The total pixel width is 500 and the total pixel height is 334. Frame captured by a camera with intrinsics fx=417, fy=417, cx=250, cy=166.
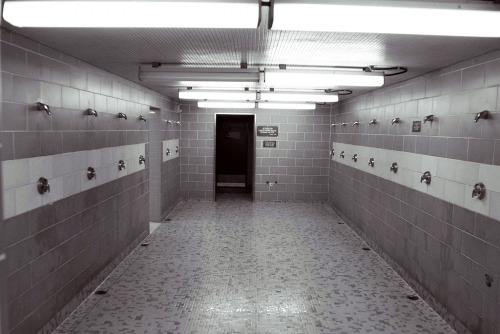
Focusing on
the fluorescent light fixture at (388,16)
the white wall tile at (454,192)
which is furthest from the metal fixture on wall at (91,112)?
the white wall tile at (454,192)

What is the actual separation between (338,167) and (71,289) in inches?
242

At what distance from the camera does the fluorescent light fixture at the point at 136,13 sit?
182cm

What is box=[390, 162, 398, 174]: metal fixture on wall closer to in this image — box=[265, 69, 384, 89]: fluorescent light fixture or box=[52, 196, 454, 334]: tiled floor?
box=[52, 196, 454, 334]: tiled floor

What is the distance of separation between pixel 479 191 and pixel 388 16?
2152 millimetres

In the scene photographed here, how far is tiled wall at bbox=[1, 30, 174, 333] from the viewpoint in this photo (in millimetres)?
2951

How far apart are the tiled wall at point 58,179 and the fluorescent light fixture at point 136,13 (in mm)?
1006

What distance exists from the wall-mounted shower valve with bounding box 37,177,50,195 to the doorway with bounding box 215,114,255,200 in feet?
27.5

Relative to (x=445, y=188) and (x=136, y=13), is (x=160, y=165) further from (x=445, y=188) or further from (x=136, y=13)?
(x=136, y=13)

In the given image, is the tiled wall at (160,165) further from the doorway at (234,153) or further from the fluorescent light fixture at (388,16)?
the fluorescent light fixture at (388,16)

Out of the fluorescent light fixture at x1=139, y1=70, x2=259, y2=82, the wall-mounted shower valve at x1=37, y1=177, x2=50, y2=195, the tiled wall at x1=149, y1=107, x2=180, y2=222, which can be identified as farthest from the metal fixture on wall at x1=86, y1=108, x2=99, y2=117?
the tiled wall at x1=149, y1=107, x2=180, y2=222

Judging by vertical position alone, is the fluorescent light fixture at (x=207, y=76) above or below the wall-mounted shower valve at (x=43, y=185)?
above

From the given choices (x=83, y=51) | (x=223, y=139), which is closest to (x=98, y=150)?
(x=83, y=51)

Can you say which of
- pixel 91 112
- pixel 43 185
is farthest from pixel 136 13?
pixel 91 112

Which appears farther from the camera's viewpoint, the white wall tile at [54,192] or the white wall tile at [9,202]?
the white wall tile at [54,192]
